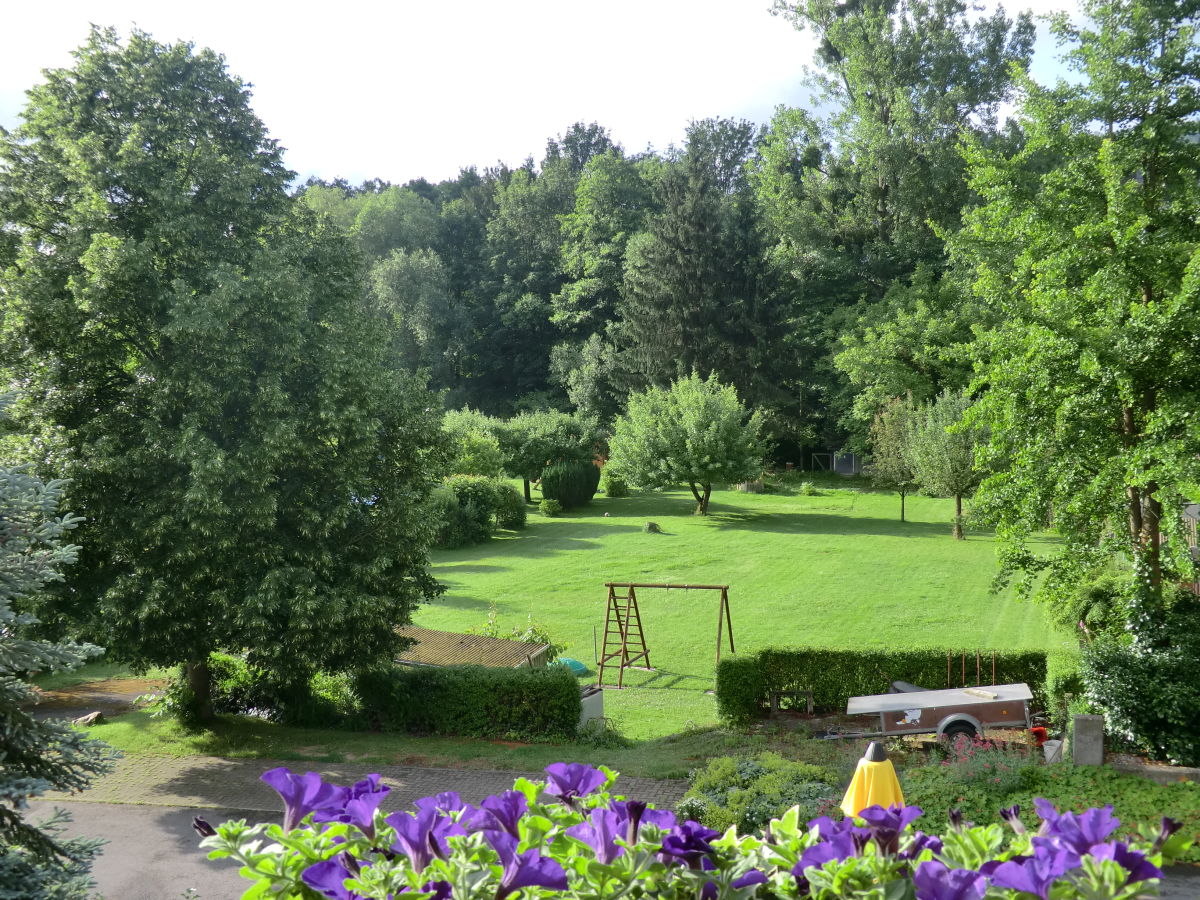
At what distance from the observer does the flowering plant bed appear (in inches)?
74.6

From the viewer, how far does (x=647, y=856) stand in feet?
6.73

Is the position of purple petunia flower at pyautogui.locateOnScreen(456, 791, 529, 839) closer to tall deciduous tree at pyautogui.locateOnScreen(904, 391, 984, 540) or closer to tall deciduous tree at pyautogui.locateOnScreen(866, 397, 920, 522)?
tall deciduous tree at pyautogui.locateOnScreen(904, 391, 984, 540)

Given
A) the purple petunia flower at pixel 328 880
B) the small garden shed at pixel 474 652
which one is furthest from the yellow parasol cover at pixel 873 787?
the small garden shed at pixel 474 652

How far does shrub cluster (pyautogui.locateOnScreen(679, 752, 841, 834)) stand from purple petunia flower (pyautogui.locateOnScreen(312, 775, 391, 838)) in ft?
20.6

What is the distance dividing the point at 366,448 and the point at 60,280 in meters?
4.83

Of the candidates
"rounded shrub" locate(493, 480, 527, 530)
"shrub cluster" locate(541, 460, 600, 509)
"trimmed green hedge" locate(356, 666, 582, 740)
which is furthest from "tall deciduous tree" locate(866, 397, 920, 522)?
"trimmed green hedge" locate(356, 666, 582, 740)

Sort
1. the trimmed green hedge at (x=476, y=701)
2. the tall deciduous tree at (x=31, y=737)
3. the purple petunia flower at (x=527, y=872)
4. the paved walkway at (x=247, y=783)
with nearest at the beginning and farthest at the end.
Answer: the purple petunia flower at (x=527, y=872) → the tall deciduous tree at (x=31, y=737) → the paved walkway at (x=247, y=783) → the trimmed green hedge at (x=476, y=701)

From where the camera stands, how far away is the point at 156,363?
13.7 metres

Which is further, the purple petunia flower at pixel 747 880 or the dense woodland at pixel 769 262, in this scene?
the dense woodland at pixel 769 262

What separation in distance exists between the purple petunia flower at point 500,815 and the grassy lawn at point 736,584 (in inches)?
536

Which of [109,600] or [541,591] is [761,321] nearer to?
[541,591]

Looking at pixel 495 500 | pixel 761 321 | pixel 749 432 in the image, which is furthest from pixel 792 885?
pixel 761 321

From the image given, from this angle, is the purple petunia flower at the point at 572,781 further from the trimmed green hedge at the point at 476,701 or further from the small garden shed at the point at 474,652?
the small garden shed at the point at 474,652

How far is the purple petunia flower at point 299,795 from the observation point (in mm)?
2334
